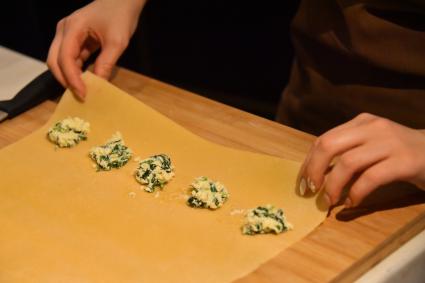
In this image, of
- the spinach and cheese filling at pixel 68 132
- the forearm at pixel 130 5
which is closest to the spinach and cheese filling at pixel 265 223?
the spinach and cheese filling at pixel 68 132

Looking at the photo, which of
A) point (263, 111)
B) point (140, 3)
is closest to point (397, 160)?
point (140, 3)

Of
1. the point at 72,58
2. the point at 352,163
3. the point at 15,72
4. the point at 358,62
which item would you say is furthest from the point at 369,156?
the point at 15,72

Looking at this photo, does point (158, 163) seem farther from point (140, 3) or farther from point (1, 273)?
point (140, 3)

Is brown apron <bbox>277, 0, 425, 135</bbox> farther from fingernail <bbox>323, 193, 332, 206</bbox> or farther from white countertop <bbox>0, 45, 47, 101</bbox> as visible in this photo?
white countertop <bbox>0, 45, 47, 101</bbox>

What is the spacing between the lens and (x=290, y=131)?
1134 millimetres

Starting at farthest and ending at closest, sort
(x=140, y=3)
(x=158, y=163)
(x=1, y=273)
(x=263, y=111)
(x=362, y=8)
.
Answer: (x=263, y=111) < (x=140, y=3) < (x=362, y=8) < (x=158, y=163) < (x=1, y=273)

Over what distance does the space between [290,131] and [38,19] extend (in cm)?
163

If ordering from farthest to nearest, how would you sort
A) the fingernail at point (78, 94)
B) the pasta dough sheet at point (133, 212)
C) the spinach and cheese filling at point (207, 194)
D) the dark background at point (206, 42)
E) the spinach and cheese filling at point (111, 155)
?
the dark background at point (206, 42), the fingernail at point (78, 94), the spinach and cheese filling at point (111, 155), the spinach and cheese filling at point (207, 194), the pasta dough sheet at point (133, 212)

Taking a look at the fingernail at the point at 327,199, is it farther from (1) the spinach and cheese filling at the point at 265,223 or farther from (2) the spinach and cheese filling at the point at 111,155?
(2) the spinach and cheese filling at the point at 111,155

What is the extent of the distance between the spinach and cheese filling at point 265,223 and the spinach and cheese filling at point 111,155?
0.26 metres

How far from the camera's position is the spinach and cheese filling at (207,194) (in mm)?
938

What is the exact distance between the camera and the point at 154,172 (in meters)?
1.00

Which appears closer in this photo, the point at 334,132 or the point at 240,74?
the point at 334,132

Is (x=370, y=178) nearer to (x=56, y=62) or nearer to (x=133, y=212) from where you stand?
(x=133, y=212)
